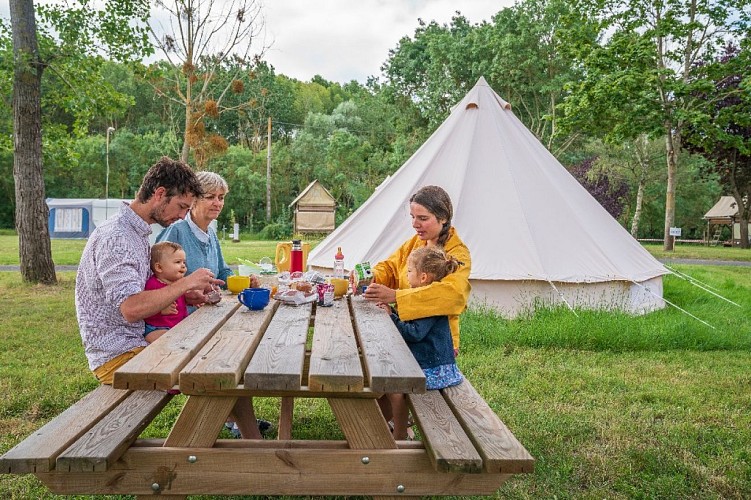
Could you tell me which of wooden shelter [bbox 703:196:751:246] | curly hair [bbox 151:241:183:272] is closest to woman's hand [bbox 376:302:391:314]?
curly hair [bbox 151:241:183:272]

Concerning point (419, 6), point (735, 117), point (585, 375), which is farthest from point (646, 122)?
point (419, 6)

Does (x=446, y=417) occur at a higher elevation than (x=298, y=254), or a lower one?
lower

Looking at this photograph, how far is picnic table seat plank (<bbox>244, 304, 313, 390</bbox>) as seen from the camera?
1.79m

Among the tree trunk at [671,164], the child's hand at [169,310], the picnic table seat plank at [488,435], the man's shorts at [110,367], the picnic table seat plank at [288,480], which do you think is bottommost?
the picnic table seat plank at [288,480]

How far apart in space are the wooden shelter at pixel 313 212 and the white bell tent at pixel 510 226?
1780cm

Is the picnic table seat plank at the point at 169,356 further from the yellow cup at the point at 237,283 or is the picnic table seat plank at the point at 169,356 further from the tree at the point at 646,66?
the tree at the point at 646,66

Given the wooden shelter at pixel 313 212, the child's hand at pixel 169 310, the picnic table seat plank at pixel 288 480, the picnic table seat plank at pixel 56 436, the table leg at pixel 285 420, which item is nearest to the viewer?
the picnic table seat plank at pixel 56 436

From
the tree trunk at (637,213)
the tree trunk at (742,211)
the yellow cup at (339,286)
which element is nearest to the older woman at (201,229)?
the yellow cup at (339,286)

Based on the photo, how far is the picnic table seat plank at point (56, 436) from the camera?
1.75 meters

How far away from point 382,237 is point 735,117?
13.2 m

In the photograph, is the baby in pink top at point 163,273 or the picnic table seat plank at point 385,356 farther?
the baby in pink top at point 163,273

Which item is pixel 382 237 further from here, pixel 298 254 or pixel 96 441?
pixel 96 441

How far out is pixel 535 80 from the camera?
1011 inches

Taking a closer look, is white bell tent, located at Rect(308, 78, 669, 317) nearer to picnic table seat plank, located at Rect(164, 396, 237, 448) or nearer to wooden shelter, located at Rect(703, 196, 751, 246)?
picnic table seat plank, located at Rect(164, 396, 237, 448)
